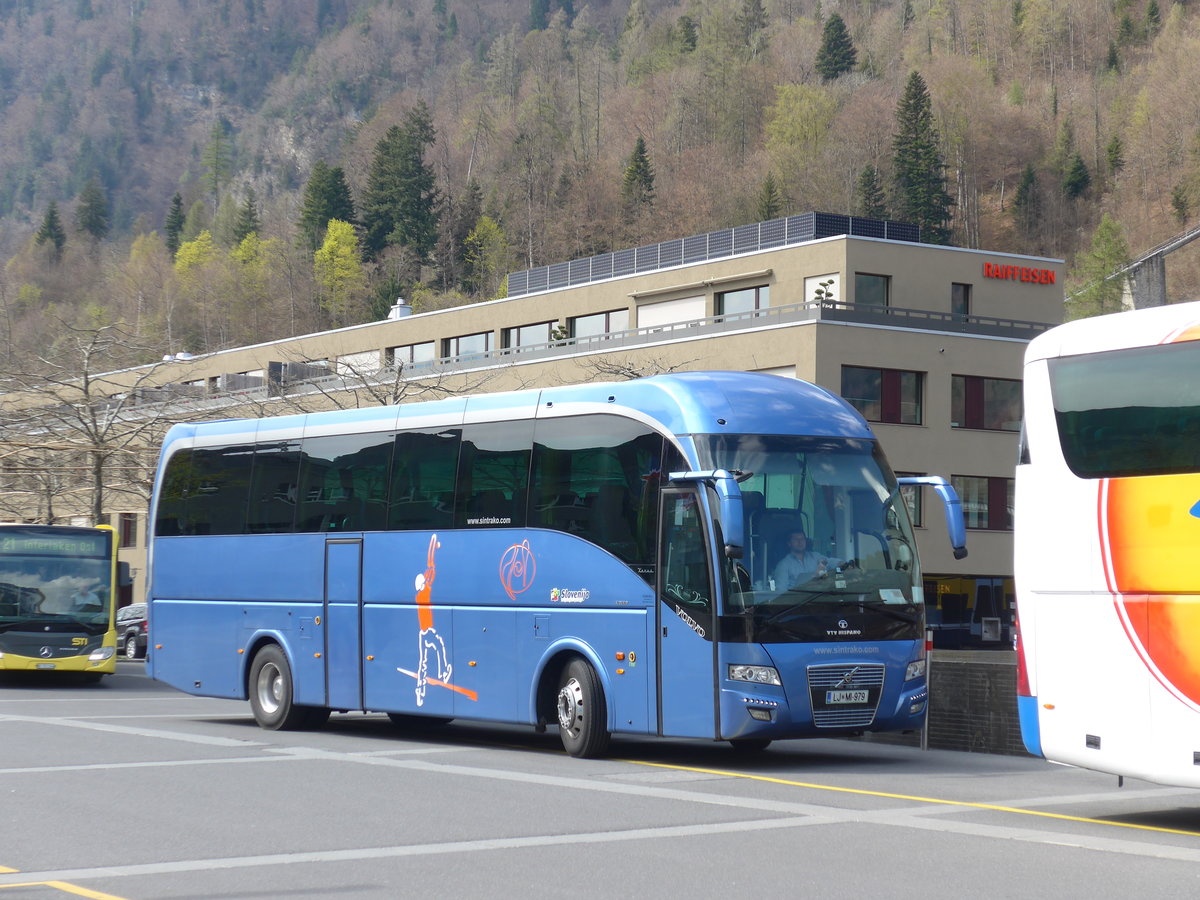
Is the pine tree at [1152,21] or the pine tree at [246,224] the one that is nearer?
the pine tree at [1152,21]

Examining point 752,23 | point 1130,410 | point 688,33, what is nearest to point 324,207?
point 688,33

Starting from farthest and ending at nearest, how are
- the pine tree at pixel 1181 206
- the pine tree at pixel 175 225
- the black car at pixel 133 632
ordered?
the pine tree at pixel 175 225 < the pine tree at pixel 1181 206 < the black car at pixel 133 632

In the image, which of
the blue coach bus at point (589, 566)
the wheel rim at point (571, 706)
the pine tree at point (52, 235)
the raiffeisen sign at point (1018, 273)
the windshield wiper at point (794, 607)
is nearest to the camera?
the windshield wiper at point (794, 607)

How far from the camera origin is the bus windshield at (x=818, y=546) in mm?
14234

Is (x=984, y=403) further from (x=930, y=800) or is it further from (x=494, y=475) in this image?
(x=930, y=800)

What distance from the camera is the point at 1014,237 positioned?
117 metres

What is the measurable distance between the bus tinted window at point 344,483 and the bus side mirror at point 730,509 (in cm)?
513

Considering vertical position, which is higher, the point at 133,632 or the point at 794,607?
the point at 794,607

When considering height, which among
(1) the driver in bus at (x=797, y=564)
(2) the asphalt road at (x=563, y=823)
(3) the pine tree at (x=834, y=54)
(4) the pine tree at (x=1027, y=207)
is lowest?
(2) the asphalt road at (x=563, y=823)

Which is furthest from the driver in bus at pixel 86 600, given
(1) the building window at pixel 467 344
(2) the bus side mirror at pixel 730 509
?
(1) the building window at pixel 467 344

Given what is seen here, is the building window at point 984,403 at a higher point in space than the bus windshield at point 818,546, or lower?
higher

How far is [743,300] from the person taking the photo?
177ft

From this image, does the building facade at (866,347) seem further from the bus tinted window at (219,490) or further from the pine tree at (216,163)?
the pine tree at (216,163)

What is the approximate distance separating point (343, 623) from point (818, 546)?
20.9 feet
